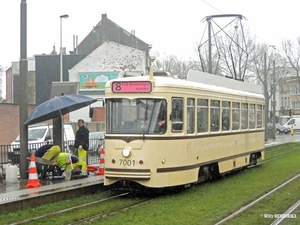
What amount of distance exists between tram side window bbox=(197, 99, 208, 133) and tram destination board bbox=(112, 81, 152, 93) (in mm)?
1934

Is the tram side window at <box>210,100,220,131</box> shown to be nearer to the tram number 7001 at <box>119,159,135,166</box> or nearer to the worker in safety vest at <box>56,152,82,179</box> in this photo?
the tram number 7001 at <box>119,159,135,166</box>

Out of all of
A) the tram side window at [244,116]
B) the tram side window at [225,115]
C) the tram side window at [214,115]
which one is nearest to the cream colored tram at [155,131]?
the tram side window at [214,115]

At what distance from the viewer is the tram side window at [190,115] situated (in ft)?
45.1

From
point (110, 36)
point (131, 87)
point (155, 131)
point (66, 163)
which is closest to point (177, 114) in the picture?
point (155, 131)

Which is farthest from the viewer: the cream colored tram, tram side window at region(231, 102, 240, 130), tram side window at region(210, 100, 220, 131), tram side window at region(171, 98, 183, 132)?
tram side window at region(231, 102, 240, 130)

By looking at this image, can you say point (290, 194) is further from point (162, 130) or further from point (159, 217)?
point (159, 217)

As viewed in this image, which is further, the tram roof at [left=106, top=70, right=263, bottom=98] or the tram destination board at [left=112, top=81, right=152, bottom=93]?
the tram roof at [left=106, top=70, right=263, bottom=98]

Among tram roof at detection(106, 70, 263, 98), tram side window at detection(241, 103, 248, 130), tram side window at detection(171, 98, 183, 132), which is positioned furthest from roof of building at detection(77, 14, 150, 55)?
tram side window at detection(171, 98, 183, 132)

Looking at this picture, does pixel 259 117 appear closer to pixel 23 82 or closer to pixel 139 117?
pixel 139 117

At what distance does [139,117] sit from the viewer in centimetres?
1296

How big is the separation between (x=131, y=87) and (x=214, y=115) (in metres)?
3.39

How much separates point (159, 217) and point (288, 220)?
2333 mm

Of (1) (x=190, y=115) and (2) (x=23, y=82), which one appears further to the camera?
(2) (x=23, y=82)

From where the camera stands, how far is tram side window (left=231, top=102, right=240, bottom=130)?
17.4 meters
